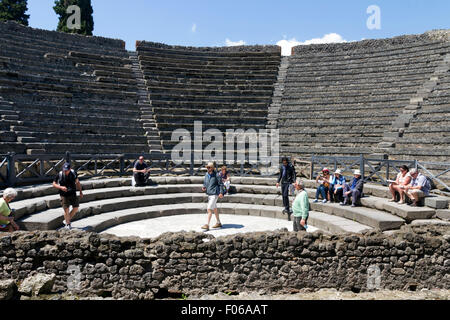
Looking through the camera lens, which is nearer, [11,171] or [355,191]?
[355,191]

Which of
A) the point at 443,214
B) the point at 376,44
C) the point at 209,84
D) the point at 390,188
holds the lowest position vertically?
the point at 443,214

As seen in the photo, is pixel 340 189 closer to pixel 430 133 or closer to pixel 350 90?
pixel 430 133

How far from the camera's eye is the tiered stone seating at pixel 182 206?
288 inches

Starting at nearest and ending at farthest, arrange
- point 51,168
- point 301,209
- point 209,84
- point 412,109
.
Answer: point 301,209
point 51,168
point 412,109
point 209,84

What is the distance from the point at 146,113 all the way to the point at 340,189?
1194 cm

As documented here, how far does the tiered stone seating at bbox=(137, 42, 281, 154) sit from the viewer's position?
58.6ft

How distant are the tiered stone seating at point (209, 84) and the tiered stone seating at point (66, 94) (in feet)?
5.67

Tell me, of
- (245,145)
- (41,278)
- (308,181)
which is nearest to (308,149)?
(245,145)

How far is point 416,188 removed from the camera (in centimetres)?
780

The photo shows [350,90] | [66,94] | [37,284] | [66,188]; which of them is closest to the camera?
[37,284]

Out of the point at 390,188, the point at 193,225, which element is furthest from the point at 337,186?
the point at 193,225

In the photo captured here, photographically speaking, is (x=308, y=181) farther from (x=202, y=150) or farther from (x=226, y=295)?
(x=226, y=295)
